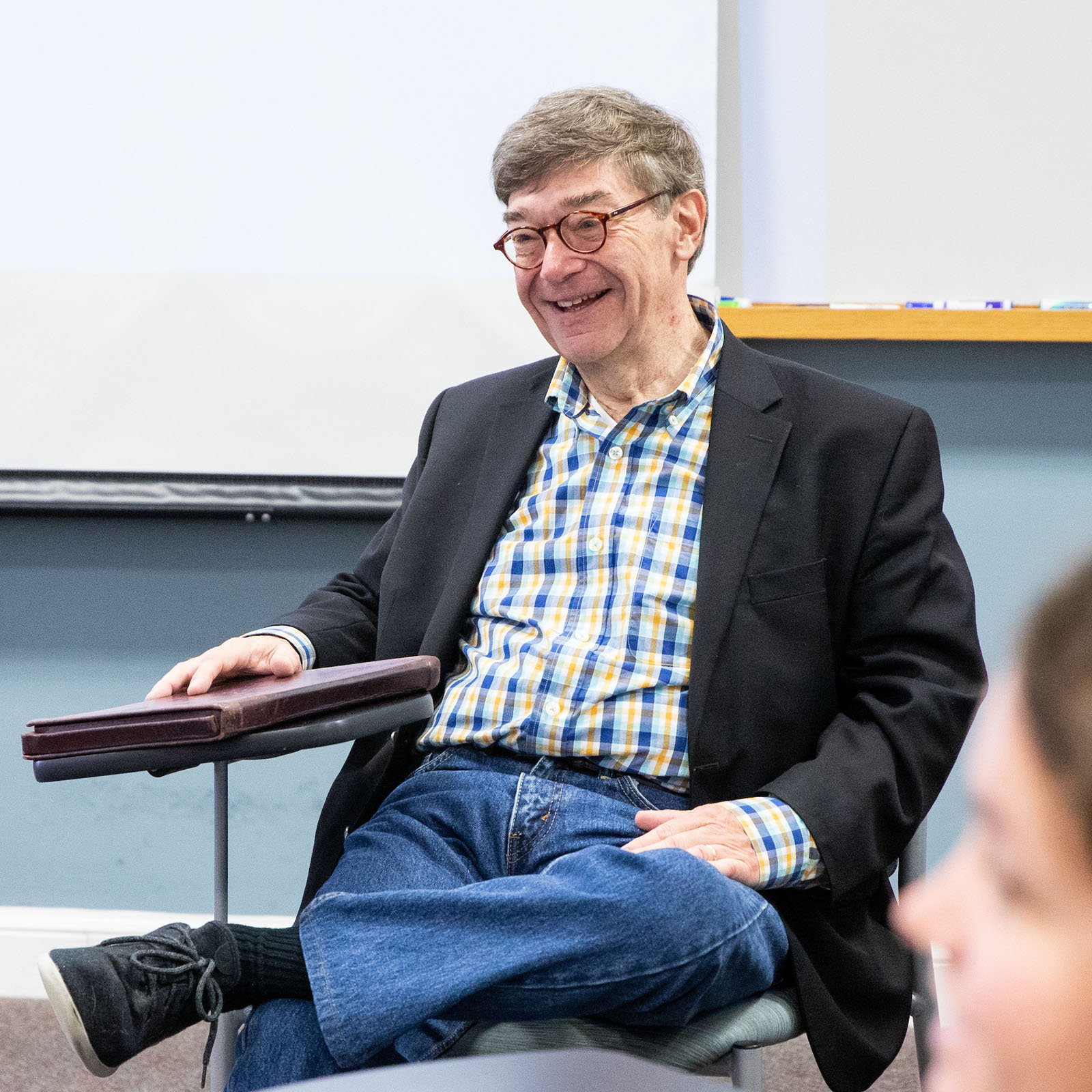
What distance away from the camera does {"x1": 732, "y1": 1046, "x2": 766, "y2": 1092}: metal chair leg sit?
1103 millimetres

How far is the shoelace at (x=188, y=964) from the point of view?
1.09 metres

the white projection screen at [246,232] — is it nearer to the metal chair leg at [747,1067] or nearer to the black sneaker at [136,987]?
the black sneaker at [136,987]

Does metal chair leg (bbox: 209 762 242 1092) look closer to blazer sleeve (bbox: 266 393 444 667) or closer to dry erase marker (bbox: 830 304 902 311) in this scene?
blazer sleeve (bbox: 266 393 444 667)

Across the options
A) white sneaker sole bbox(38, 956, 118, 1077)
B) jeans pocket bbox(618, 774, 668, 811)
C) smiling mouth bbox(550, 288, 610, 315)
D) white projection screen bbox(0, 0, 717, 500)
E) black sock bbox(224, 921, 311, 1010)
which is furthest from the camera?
white projection screen bbox(0, 0, 717, 500)

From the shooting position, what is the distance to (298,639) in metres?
1.53

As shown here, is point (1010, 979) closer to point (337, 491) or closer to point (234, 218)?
point (337, 491)

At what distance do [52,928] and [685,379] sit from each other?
1.59 metres

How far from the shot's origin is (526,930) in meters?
1.06

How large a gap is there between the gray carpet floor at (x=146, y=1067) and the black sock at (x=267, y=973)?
0.98 m

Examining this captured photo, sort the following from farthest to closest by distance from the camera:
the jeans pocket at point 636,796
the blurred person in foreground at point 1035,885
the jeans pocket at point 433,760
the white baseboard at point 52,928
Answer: the white baseboard at point 52,928 < the jeans pocket at point 433,760 < the jeans pocket at point 636,796 < the blurred person in foreground at point 1035,885

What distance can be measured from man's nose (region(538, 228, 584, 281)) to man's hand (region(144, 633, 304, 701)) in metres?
0.57

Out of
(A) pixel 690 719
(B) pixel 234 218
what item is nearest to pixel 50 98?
(B) pixel 234 218

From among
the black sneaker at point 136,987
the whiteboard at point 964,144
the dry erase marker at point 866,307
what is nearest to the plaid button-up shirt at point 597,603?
the black sneaker at point 136,987

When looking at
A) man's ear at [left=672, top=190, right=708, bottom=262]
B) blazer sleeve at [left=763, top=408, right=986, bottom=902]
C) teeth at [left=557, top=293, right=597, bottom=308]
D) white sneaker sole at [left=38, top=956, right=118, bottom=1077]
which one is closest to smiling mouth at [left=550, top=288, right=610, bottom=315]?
teeth at [left=557, top=293, right=597, bottom=308]
